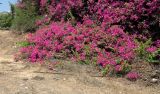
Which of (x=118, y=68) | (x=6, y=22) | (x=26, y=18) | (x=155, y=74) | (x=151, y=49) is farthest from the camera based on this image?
(x=6, y=22)

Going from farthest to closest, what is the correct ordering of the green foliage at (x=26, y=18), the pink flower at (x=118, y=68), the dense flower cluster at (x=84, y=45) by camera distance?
the green foliage at (x=26, y=18)
the dense flower cluster at (x=84, y=45)
the pink flower at (x=118, y=68)

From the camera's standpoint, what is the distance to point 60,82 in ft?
34.2

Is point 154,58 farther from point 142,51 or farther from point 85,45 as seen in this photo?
point 85,45

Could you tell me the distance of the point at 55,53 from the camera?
12742 millimetres

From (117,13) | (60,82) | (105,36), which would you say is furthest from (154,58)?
(60,82)

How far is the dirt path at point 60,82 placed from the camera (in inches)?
384

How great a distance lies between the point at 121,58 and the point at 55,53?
6.97 ft

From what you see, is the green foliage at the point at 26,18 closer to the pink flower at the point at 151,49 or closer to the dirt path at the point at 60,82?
the dirt path at the point at 60,82

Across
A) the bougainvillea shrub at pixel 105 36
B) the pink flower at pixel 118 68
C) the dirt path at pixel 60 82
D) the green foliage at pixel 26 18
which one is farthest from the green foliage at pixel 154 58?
the green foliage at pixel 26 18

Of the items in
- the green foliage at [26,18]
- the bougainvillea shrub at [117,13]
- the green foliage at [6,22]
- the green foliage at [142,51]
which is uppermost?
the bougainvillea shrub at [117,13]

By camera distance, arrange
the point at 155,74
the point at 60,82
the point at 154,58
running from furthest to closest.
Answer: the point at 154,58
the point at 155,74
the point at 60,82

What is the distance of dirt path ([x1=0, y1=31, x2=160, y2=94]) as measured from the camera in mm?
9766

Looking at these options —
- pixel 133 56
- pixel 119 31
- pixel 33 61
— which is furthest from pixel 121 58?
pixel 33 61

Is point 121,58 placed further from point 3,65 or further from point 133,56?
point 3,65
